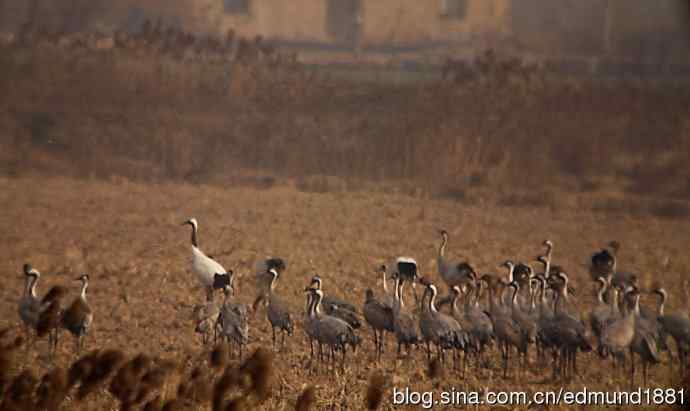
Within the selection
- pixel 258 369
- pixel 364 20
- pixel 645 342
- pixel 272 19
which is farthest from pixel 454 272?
pixel 364 20

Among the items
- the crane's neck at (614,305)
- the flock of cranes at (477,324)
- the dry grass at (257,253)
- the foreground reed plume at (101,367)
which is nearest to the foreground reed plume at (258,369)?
the dry grass at (257,253)

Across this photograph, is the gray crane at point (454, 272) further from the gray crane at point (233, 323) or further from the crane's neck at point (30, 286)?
the crane's neck at point (30, 286)

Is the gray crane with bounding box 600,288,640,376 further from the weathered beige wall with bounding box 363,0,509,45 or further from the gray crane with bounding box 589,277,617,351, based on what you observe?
the weathered beige wall with bounding box 363,0,509,45

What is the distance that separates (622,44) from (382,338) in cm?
3170

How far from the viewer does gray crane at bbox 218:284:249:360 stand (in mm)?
10188

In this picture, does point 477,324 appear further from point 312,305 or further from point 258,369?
point 258,369

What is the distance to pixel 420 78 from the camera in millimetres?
27047

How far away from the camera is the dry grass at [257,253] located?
378 inches

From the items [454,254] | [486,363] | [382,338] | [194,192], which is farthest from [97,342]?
[194,192]

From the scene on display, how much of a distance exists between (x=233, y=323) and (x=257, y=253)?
5021mm

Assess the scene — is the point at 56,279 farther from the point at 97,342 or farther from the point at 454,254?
the point at 454,254

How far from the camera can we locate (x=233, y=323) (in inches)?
403

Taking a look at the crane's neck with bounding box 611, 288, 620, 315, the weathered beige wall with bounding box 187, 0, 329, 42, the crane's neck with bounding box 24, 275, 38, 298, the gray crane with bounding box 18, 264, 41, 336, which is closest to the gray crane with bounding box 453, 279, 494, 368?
the crane's neck with bounding box 611, 288, 620, 315

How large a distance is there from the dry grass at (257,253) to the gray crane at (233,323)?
1.33ft
